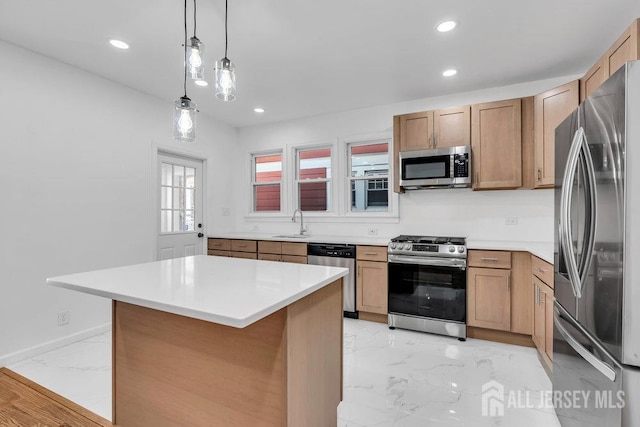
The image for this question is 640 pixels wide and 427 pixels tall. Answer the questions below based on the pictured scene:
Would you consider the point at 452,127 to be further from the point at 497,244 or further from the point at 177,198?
the point at 177,198

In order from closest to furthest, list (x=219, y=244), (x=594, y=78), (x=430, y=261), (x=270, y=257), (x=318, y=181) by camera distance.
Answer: (x=594, y=78) < (x=430, y=261) < (x=270, y=257) < (x=219, y=244) < (x=318, y=181)

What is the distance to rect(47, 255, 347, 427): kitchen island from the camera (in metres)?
1.28

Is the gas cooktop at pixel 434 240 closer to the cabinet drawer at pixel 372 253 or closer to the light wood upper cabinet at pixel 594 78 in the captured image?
the cabinet drawer at pixel 372 253

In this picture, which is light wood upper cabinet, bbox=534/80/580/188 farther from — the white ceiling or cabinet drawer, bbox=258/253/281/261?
cabinet drawer, bbox=258/253/281/261

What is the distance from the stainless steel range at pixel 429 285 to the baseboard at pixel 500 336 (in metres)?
0.14

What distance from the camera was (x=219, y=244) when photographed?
4539mm

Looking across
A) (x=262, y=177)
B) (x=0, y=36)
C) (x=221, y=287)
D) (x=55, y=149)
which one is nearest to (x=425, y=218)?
(x=262, y=177)

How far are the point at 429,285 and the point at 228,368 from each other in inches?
94.9

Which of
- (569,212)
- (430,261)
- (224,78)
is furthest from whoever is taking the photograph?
(430,261)

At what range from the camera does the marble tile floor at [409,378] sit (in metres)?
1.95

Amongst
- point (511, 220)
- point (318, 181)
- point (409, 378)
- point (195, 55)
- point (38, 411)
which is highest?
point (195, 55)

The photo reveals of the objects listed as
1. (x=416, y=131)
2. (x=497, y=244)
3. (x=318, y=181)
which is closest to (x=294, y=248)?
(x=318, y=181)

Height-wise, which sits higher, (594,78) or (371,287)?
(594,78)

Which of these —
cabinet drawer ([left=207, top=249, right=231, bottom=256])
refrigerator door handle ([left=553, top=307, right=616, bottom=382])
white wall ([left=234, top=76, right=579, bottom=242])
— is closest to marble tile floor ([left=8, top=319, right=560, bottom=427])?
refrigerator door handle ([left=553, top=307, right=616, bottom=382])
